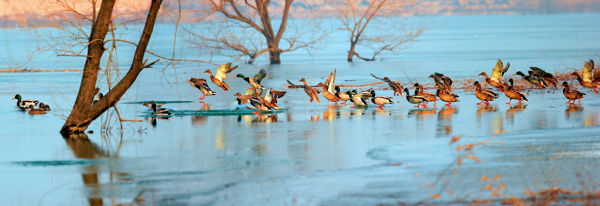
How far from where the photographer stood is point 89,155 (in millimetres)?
7848

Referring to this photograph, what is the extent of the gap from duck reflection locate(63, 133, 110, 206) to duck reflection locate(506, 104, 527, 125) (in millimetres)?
6200

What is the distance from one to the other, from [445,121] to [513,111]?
76.5 inches

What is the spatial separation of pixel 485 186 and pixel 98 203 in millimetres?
3445

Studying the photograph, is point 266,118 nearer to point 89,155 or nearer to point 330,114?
point 330,114

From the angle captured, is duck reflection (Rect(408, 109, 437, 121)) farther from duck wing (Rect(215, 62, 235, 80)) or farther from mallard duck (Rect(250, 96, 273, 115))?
duck wing (Rect(215, 62, 235, 80))

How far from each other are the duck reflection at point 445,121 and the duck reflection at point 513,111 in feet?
3.07

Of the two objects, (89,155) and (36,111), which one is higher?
(36,111)

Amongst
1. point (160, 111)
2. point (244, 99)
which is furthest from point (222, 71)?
point (160, 111)

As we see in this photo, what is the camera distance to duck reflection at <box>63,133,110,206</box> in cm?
590

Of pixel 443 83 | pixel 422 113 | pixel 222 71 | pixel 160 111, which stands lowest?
pixel 422 113

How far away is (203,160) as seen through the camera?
735 cm

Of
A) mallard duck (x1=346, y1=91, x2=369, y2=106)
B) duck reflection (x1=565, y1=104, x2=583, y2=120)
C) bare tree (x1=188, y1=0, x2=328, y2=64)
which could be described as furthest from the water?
bare tree (x1=188, y1=0, x2=328, y2=64)

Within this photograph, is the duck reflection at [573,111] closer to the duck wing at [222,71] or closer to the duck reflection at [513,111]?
the duck reflection at [513,111]

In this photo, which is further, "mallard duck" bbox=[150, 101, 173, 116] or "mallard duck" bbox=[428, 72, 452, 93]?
"mallard duck" bbox=[428, 72, 452, 93]
